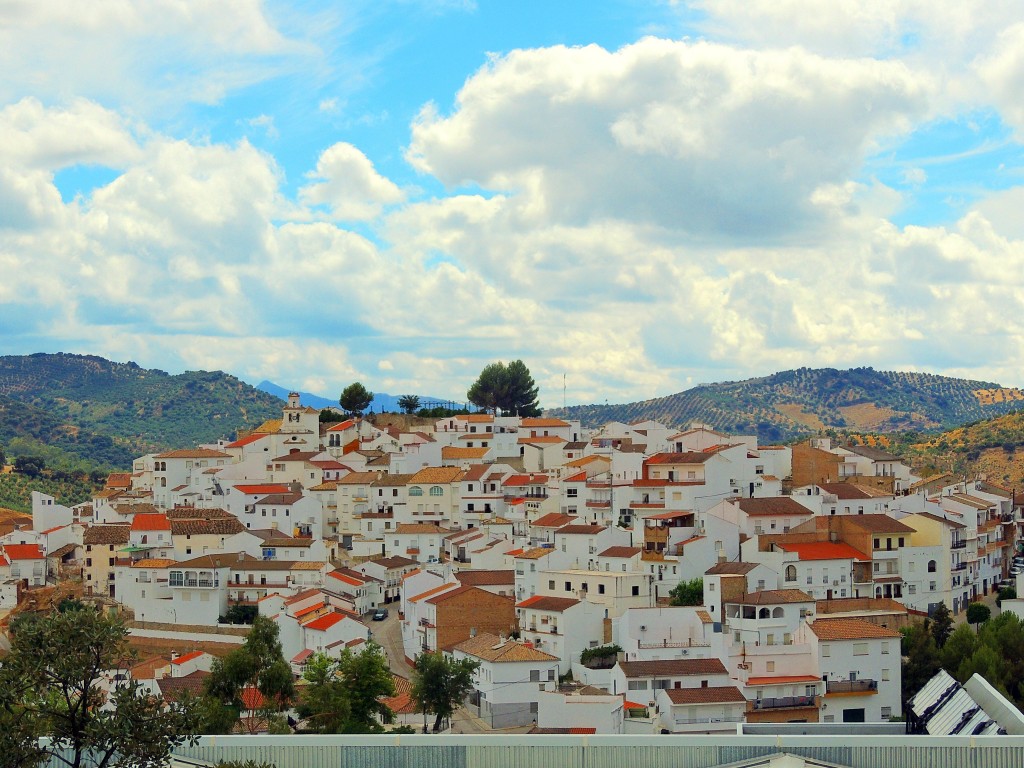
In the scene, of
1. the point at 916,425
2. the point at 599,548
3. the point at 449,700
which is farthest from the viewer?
the point at 916,425

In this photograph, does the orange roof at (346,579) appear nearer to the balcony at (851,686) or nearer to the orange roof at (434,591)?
the orange roof at (434,591)

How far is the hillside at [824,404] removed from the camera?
144 m

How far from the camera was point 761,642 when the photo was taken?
34906 mm

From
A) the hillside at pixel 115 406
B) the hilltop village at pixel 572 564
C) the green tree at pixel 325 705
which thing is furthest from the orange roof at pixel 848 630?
the hillside at pixel 115 406

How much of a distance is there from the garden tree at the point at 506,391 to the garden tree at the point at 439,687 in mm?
45372

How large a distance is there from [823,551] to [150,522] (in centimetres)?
2790

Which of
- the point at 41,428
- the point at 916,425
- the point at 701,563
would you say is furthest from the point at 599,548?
the point at 916,425

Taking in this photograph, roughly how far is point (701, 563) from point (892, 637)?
743 centimetres

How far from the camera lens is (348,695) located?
32.7m

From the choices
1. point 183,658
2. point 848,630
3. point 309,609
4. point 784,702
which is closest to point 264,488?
point 309,609

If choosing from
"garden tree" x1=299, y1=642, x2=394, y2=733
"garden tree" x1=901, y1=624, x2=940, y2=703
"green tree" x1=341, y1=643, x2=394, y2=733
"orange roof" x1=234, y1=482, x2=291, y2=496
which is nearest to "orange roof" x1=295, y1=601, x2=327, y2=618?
"garden tree" x1=299, y1=642, x2=394, y2=733

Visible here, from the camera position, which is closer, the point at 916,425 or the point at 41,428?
the point at 41,428

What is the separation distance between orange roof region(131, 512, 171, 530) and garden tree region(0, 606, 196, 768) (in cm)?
3741

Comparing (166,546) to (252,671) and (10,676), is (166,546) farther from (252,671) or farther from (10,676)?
(10,676)
